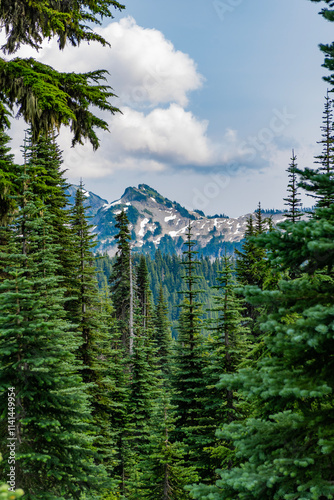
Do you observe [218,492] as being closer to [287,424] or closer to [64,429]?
[287,424]

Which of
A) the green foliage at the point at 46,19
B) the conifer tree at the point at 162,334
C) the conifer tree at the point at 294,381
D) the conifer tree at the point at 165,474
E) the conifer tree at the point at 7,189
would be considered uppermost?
the green foliage at the point at 46,19

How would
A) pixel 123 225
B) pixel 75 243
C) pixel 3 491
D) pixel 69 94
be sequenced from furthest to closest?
pixel 123 225 < pixel 75 243 < pixel 69 94 < pixel 3 491

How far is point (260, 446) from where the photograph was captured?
3914 millimetres

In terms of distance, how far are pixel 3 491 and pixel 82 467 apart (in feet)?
21.5

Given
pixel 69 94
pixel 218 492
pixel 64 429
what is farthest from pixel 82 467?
pixel 69 94

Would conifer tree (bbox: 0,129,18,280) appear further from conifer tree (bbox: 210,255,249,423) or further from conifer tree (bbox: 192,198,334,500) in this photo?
conifer tree (bbox: 210,255,249,423)

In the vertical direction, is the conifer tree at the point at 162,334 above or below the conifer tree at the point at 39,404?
below

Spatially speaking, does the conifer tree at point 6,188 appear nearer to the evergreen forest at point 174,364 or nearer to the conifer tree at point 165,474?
the evergreen forest at point 174,364

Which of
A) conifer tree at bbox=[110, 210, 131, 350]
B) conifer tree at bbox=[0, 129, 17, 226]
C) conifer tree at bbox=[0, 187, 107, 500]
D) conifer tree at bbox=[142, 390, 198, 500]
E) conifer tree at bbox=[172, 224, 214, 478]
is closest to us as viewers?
conifer tree at bbox=[0, 187, 107, 500]

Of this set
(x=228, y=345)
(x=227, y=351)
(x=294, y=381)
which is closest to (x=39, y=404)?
(x=294, y=381)

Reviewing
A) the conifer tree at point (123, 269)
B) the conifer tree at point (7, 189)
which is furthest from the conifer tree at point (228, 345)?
the conifer tree at point (123, 269)

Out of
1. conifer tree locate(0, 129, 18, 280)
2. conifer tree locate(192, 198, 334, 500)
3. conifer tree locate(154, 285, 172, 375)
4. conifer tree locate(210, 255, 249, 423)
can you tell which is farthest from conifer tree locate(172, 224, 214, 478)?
conifer tree locate(154, 285, 172, 375)

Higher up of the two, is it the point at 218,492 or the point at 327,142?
the point at 327,142

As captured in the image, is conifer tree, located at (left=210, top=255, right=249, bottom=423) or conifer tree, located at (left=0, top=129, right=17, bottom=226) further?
conifer tree, located at (left=210, top=255, right=249, bottom=423)
